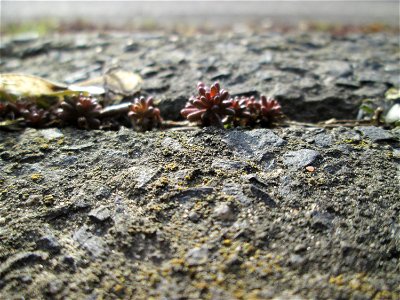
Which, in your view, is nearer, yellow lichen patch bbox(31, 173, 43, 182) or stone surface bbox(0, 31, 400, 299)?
stone surface bbox(0, 31, 400, 299)

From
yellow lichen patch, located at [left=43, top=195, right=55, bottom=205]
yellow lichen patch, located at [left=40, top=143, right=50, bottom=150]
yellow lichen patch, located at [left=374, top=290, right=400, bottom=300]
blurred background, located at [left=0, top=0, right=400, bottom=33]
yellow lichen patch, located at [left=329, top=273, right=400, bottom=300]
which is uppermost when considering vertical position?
blurred background, located at [left=0, top=0, right=400, bottom=33]

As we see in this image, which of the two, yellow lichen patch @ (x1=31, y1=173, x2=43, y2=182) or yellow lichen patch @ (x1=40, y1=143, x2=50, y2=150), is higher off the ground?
yellow lichen patch @ (x1=40, y1=143, x2=50, y2=150)

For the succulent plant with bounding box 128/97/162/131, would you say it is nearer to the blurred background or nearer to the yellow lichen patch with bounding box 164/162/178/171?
the yellow lichen patch with bounding box 164/162/178/171

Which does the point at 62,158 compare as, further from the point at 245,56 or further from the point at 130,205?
the point at 245,56

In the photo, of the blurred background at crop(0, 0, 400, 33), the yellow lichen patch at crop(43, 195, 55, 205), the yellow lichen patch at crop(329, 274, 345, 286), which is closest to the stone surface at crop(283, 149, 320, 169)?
the yellow lichen patch at crop(329, 274, 345, 286)

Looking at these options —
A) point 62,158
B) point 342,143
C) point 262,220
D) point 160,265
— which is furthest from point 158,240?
point 342,143

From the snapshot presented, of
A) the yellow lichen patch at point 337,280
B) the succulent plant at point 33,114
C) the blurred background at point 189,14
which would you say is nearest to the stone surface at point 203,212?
the yellow lichen patch at point 337,280

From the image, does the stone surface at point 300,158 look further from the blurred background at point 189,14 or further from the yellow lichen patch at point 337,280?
the blurred background at point 189,14
